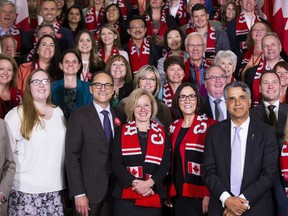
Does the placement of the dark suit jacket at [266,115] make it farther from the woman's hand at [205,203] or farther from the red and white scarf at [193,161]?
the woman's hand at [205,203]

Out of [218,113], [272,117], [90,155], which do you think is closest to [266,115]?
[272,117]

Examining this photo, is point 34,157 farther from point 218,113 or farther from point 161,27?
point 161,27

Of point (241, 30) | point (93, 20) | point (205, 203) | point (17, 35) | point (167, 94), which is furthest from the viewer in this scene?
point (93, 20)

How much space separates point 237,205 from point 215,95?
1.63 meters

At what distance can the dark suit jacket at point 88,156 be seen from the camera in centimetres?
493

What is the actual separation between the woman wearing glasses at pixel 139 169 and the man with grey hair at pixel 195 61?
6.31ft

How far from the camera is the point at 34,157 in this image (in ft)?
15.7

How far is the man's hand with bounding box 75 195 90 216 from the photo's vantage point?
4941 mm

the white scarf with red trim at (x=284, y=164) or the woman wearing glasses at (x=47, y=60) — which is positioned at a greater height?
the woman wearing glasses at (x=47, y=60)

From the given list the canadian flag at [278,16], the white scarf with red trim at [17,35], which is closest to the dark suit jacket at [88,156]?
the white scarf with red trim at [17,35]

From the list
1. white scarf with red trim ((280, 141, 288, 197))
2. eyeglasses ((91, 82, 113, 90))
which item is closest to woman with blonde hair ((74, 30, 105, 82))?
eyeglasses ((91, 82, 113, 90))

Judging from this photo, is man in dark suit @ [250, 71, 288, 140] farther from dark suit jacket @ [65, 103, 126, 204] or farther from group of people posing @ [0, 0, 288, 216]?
dark suit jacket @ [65, 103, 126, 204]

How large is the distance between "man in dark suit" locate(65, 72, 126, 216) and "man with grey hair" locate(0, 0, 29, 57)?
122 inches

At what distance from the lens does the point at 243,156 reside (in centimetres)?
448
